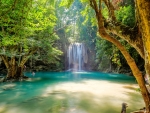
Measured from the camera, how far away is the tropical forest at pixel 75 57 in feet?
11.3

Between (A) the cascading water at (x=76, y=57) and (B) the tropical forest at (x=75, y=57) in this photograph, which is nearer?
A: (B) the tropical forest at (x=75, y=57)

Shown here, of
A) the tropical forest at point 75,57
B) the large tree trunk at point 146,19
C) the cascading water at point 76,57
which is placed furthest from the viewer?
the cascading water at point 76,57

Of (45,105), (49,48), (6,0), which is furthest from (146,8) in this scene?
(49,48)

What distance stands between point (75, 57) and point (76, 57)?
23 cm

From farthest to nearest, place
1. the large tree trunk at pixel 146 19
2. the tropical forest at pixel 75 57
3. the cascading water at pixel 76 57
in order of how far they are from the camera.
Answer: the cascading water at pixel 76 57 → the tropical forest at pixel 75 57 → the large tree trunk at pixel 146 19

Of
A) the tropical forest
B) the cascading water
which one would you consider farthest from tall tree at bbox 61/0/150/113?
the cascading water

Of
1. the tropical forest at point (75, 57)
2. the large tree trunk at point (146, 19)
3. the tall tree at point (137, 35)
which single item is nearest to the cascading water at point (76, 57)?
the tropical forest at point (75, 57)

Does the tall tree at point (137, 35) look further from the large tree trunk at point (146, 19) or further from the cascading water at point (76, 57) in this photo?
the cascading water at point (76, 57)

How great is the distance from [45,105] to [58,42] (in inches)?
1151

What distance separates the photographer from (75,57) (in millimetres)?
36969

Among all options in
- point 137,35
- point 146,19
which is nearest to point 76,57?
point 137,35

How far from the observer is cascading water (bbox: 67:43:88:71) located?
36.7 m

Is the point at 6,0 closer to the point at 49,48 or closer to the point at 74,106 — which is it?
the point at 74,106

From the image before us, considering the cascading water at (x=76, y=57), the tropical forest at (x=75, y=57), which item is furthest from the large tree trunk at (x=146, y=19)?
the cascading water at (x=76, y=57)
